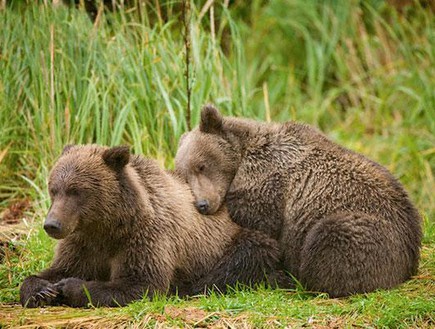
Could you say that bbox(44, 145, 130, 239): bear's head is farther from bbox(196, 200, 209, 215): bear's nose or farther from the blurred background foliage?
the blurred background foliage

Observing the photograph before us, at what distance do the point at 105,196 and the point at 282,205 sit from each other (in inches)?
55.5

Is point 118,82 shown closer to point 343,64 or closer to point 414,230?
point 414,230

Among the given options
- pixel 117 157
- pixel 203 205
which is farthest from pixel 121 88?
pixel 117 157

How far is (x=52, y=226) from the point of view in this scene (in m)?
5.23

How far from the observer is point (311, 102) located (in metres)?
12.2

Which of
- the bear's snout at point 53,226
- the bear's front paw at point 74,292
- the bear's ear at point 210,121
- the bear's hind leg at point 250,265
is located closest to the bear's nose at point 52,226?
the bear's snout at point 53,226

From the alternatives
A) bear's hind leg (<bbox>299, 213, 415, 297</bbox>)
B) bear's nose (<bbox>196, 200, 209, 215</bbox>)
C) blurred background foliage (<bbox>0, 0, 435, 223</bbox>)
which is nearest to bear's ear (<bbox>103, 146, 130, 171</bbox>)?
bear's nose (<bbox>196, 200, 209, 215</bbox>)

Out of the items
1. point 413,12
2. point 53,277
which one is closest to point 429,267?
point 53,277

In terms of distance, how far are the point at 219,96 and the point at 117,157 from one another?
340 cm

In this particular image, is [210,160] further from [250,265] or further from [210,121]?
[250,265]

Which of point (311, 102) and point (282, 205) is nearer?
point (282, 205)

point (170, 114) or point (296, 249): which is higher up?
point (170, 114)

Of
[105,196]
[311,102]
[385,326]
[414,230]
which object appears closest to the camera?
[385,326]

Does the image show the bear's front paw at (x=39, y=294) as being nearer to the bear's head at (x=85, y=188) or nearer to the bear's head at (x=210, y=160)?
the bear's head at (x=85, y=188)
